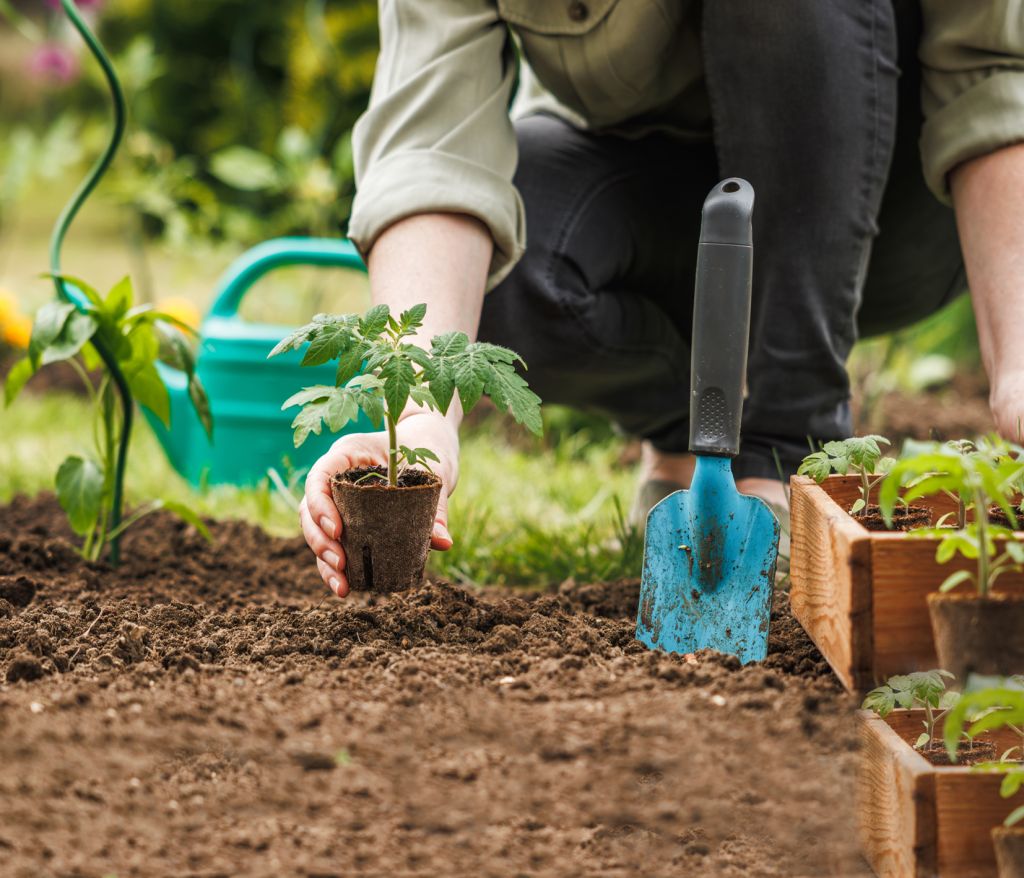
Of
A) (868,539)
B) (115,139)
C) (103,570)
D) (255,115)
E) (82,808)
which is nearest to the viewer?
(82,808)

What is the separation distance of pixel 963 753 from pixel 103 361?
136 cm

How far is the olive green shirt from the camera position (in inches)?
68.7

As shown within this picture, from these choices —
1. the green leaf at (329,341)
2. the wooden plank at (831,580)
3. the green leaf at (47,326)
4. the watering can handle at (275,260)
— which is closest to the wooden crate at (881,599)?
the wooden plank at (831,580)

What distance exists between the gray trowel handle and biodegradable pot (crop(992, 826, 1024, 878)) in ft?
1.82

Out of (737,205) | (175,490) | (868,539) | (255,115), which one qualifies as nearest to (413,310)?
(737,205)

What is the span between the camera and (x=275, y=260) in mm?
2746

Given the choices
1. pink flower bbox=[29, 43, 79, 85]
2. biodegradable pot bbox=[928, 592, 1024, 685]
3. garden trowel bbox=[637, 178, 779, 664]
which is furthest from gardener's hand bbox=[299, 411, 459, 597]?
pink flower bbox=[29, 43, 79, 85]

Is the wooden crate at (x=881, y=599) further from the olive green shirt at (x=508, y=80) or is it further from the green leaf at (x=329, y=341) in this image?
the olive green shirt at (x=508, y=80)

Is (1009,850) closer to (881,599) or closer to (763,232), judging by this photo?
(881,599)

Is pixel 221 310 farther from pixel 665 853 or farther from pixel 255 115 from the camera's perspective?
pixel 255 115

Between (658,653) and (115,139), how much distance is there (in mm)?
1353

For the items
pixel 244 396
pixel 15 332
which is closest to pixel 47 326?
pixel 244 396

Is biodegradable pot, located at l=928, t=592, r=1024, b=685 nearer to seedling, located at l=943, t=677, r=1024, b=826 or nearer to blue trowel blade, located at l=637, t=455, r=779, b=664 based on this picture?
seedling, located at l=943, t=677, r=1024, b=826

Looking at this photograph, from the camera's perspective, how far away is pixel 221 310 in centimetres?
289
